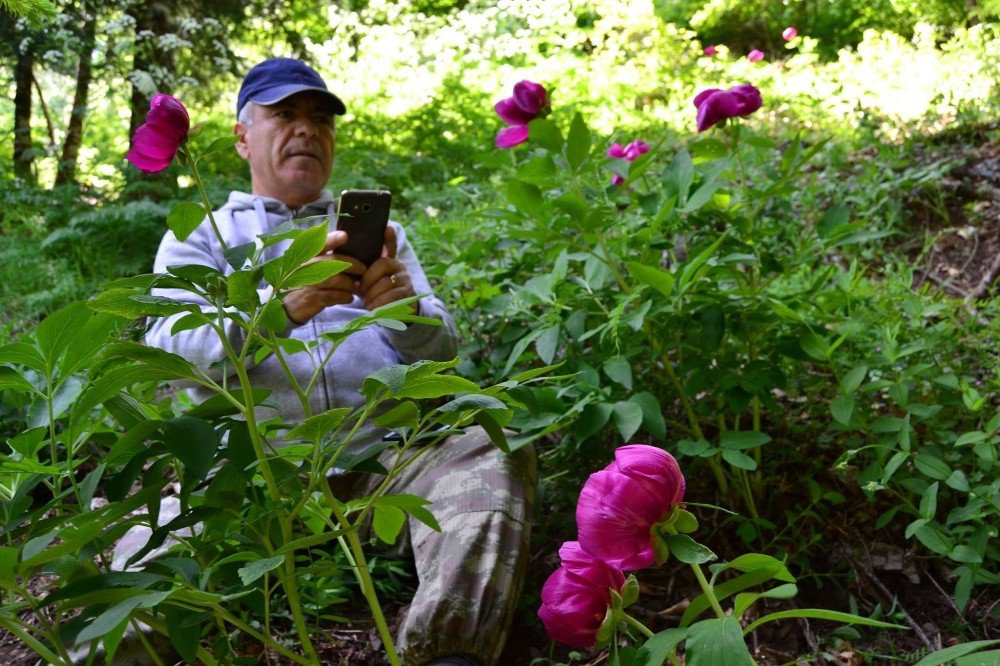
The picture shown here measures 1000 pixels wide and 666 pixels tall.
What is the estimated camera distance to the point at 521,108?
5.66 feet

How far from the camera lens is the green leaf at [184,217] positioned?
2.70ft

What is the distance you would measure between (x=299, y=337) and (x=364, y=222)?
0.52 meters

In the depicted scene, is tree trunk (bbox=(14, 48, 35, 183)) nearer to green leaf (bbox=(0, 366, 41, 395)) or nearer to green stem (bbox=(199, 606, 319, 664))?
green leaf (bbox=(0, 366, 41, 395))

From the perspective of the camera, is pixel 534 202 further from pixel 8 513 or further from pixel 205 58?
pixel 205 58

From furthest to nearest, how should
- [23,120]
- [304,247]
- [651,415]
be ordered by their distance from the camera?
A: [23,120] < [651,415] < [304,247]

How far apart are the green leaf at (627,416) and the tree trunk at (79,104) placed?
14.8 ft

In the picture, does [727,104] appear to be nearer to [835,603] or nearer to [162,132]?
[835,603]

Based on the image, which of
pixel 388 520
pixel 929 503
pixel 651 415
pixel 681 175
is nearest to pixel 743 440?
pixel 651 415

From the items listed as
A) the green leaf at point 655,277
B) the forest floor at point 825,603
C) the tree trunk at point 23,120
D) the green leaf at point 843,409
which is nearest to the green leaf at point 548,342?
the green leaf at point 655,277

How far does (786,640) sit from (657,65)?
5.65 metres

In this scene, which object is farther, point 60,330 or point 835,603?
point 835,603

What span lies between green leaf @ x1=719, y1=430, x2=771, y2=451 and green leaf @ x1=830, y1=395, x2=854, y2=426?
151 mm

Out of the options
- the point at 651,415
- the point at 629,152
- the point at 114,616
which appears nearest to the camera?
the point at 114,616

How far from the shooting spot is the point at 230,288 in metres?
0.74
